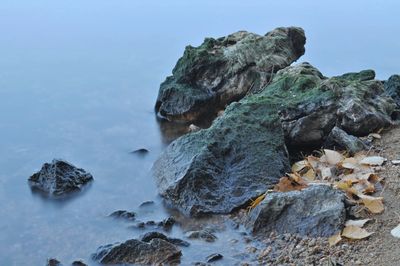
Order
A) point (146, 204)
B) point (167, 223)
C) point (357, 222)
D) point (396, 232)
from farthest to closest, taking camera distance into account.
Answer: point (146, 204) → point (167, 223) → point (357, 222) → point (396, 232)

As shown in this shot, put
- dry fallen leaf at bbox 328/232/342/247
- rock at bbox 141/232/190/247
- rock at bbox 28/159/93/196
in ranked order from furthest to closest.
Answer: rock at bbox 28/159/93/196 → rock at bbox 141/232/190/247 → dry fallen leaf at bbox 328/232/342/247

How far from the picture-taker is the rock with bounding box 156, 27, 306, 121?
30.0 feet

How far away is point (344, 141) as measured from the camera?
672 cm

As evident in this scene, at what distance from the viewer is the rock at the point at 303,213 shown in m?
5.32

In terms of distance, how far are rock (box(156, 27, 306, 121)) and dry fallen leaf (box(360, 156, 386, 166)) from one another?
279 centimetres

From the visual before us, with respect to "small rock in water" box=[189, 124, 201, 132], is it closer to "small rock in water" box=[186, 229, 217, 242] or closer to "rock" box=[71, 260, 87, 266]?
"small rock in water" box=[186, 229, 217, 242]

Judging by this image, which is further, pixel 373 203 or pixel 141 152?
pixel 141 152

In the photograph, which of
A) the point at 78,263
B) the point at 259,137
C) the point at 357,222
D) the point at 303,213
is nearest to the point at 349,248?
the point at 357,222

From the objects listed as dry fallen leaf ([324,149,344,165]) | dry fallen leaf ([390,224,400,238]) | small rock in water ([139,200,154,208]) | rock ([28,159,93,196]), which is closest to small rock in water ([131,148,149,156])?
rock ([28,159,93,196])

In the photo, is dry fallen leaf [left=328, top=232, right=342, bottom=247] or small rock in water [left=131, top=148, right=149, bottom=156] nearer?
dry fallen leaf [left=328, top=232, right=342, bottom=247]

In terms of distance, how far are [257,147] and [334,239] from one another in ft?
5.60

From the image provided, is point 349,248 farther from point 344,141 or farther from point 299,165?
point 344,141

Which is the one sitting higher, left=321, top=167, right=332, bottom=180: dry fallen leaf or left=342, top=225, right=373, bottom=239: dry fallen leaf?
left=321, top=167, right=332, bottom=180: dry fallen leaf

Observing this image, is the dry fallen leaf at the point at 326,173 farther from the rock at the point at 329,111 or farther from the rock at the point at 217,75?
the rock at the point at 217,75
